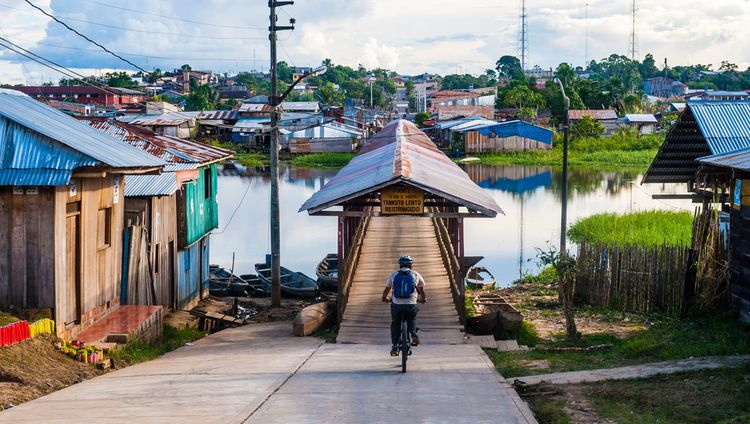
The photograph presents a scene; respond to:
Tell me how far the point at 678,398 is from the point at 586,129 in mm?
62285

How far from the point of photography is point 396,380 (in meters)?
9.91

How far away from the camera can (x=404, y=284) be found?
10.6m

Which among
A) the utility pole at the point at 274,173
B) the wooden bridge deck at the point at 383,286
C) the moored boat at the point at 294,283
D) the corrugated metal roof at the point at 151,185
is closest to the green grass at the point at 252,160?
the moored boat at the point at 294,283

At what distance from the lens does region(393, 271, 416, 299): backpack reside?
34.9 ft

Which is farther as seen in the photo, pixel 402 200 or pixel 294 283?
pixel 294 283

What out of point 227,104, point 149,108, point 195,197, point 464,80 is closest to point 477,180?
point 149,108

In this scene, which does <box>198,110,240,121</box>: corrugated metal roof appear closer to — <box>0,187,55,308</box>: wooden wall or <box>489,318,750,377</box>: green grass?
<box>0,187,55,308</box>: wooden wall

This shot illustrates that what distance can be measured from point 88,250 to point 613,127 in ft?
221

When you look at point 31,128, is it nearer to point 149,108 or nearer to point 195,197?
point 195,197

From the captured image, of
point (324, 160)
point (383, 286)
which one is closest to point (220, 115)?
point (324, 160)

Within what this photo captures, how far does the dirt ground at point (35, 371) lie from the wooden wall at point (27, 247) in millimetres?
902

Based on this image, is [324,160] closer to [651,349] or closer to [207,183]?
[207,183]

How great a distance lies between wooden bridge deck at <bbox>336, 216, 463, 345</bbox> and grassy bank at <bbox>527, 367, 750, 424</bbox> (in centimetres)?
434

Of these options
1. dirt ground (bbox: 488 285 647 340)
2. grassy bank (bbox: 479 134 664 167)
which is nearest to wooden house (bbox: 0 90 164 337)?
dirt ground (bbox: 488 285 647 340)
